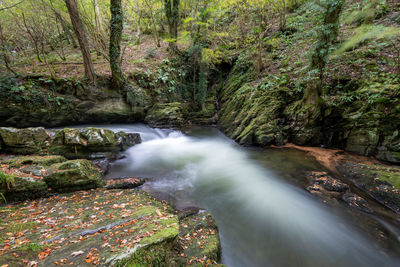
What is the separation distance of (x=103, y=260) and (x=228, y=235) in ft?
9.84

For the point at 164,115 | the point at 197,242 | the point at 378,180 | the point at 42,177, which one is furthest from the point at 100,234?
the point at 164,115

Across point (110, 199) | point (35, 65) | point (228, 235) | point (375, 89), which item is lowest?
point (228, 235)

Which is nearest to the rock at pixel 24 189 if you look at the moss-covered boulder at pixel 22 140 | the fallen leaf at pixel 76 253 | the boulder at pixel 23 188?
the boulder at pixel 23 188

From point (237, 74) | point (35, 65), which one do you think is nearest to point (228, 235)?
point (237, 74)

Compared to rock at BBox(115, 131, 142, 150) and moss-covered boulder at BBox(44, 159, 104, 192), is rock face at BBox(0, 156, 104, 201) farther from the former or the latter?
rock at BBox(115, 131, 142, 150)

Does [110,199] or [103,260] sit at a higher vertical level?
[103,260]

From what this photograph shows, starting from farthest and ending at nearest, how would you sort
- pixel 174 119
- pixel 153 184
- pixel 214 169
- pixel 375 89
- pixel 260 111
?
pixel 174 119, pixel 260 111, pixel 214 169, pixel 375 89, pixel 153 184

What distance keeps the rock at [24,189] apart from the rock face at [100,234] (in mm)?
276

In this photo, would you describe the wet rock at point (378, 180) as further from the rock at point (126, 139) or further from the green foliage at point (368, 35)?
the rock at point (126, 139)

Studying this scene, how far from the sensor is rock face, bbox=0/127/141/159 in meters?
5.46

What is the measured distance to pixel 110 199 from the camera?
409 centimetres

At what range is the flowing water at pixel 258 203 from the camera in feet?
11.3

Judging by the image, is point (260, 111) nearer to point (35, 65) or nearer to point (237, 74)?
point (237, 74)

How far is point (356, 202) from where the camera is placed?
172 inches
